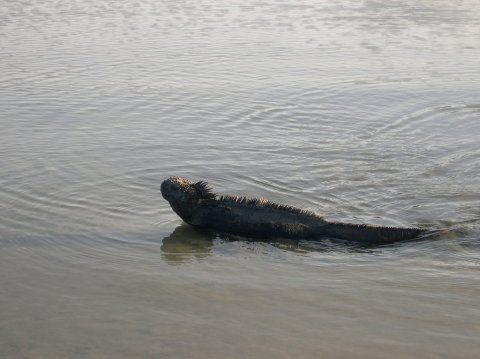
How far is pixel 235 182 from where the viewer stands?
948 centimetres

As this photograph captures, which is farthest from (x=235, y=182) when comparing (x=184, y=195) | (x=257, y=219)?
(x=257, y=219)

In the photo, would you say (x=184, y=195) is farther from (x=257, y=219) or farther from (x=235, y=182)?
(x=235, y=182)

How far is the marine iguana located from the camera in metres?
7.45

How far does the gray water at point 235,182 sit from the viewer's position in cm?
579

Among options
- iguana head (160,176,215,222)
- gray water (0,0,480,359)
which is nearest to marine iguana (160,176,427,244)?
iguana head (160,176,215,222)

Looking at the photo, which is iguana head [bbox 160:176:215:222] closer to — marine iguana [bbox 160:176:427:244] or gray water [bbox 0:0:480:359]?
marine iguana [bbox 160:176:427:244]

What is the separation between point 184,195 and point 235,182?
1604 mm

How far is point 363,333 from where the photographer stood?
18.6 ft

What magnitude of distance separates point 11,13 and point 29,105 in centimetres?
983

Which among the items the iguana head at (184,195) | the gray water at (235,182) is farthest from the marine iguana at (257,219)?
the gray water at (235,182)

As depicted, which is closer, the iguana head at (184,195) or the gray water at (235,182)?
the gray water at (235,182)

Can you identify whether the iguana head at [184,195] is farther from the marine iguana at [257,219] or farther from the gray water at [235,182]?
the gray water at [235,182]

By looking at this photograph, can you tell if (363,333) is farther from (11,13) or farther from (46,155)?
(11,13)

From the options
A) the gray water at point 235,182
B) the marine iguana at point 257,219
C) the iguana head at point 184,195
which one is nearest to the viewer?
the gray water at point 235,182
